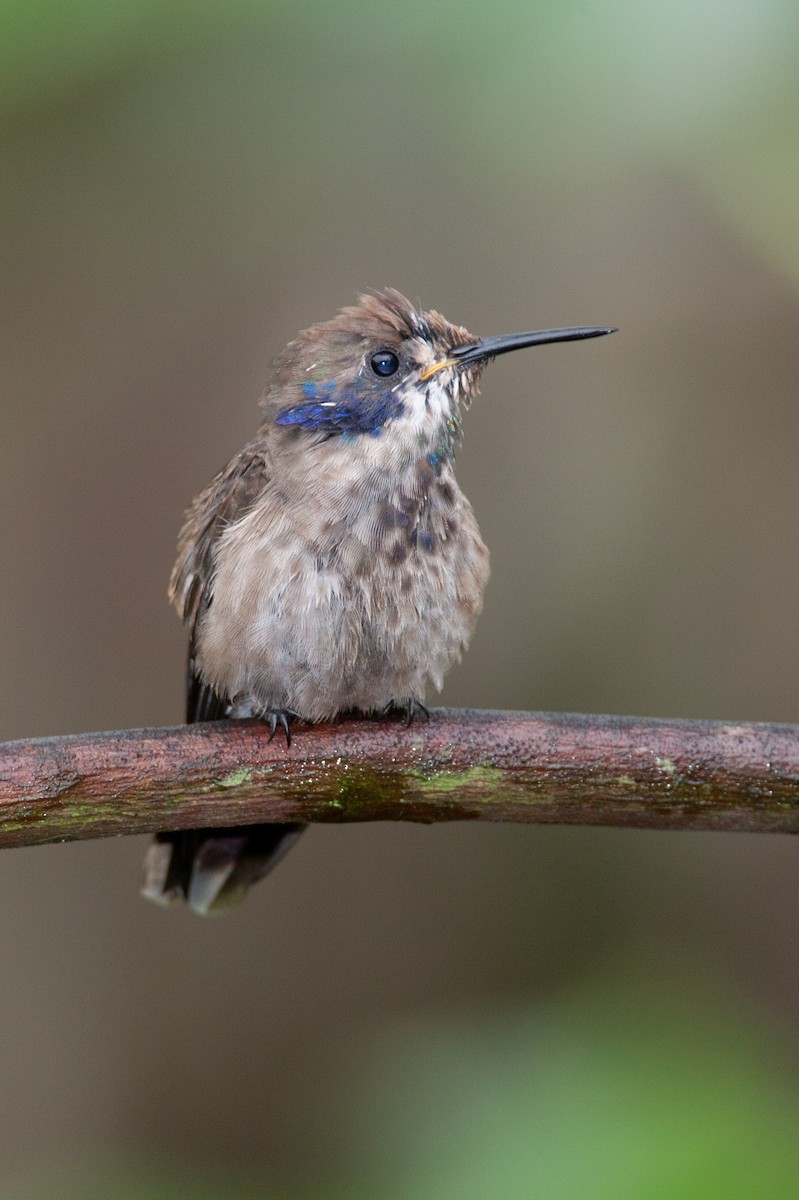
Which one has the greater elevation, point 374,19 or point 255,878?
point 374,19

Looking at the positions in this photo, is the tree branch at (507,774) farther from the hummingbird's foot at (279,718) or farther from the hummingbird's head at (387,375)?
the hummingbird's head at (387,375)

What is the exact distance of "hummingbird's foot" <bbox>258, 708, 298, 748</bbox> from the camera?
292cm

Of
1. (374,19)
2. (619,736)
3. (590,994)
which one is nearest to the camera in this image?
(374,19)

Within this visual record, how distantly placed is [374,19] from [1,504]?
3.68 m

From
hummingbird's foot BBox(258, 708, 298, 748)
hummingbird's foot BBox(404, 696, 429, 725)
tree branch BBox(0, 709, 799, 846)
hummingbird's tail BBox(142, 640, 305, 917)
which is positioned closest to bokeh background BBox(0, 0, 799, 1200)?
hummingbird's tail BBox(142, 640, 305, 917)

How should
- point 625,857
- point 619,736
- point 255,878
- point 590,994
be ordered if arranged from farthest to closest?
point 625,857, point 255,878, point 590,994, point 619,736

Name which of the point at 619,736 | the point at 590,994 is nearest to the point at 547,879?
the point at 590,994

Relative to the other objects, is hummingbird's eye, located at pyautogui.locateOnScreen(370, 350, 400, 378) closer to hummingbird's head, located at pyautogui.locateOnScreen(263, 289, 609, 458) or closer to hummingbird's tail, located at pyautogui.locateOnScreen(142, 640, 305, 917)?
hummingbird's head, located at pyautogui.locateOnScreen(263, 289, 609, 458)

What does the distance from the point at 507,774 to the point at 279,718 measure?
0.57 metres

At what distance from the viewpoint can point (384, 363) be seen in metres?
3.26

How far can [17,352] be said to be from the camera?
5.46 meters

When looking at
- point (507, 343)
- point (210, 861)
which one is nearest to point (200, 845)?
point (210, 861)

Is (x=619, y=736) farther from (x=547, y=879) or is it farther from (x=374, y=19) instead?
(x=547, y=879)

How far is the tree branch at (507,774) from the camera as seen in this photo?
277 centimetres
